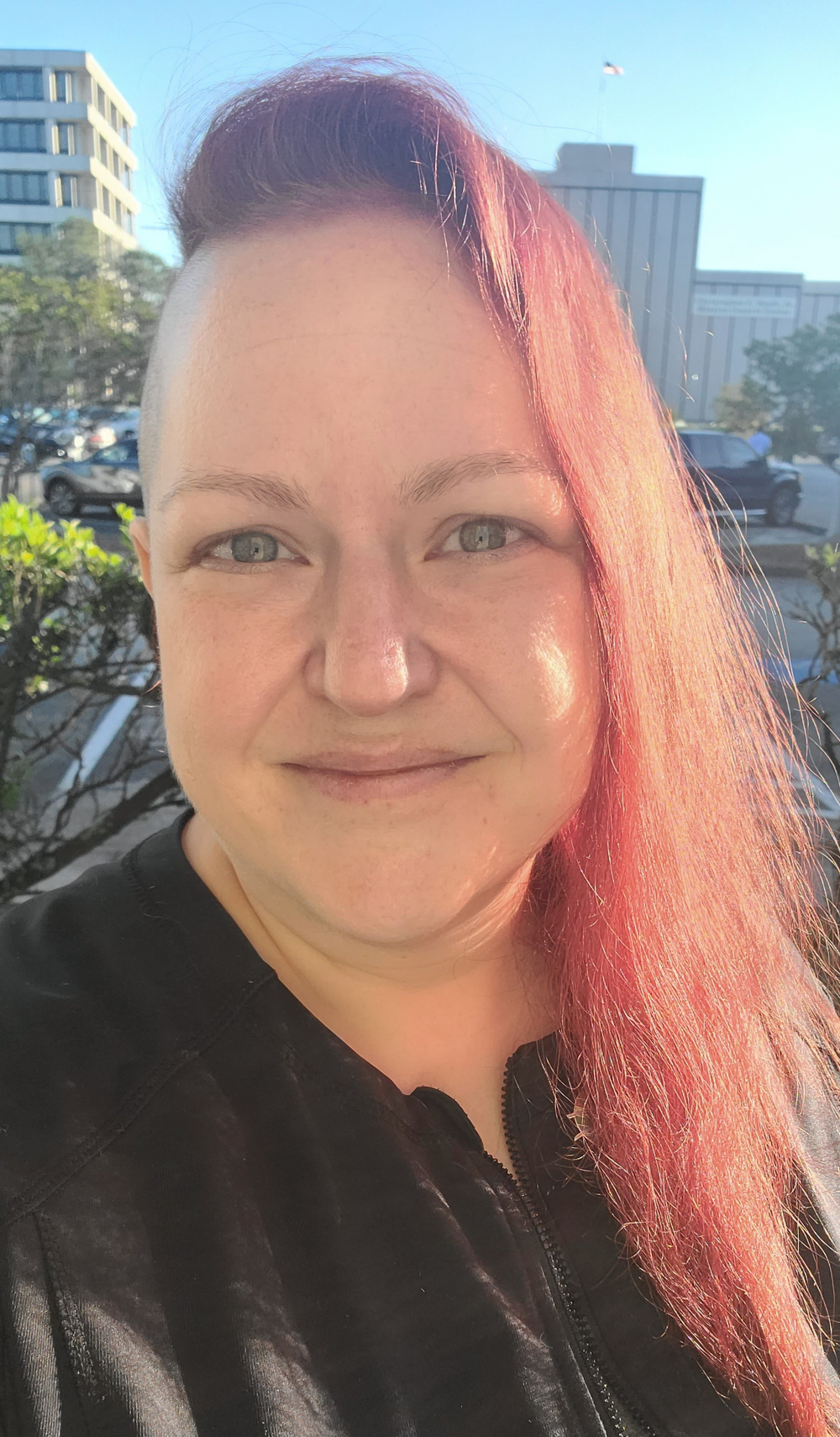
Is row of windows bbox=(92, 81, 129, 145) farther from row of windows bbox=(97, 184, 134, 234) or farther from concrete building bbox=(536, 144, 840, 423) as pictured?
concrete building bbox=(536, 144, 840, 423)

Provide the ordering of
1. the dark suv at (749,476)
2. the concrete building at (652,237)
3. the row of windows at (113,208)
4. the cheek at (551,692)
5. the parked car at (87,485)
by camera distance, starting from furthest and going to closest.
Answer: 1. the parked car at (87,485)
2. the dark suv at (749,476)
3. the row of windows at (113,208)
4. the concrete building at (652,237)
5. the cheek at (551,692)

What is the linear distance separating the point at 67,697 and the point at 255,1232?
7.28 ft

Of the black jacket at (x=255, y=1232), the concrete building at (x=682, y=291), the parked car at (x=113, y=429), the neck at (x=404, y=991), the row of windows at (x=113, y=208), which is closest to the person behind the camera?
the black jacket at (x=255, y=1232)

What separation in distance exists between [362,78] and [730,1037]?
3.83 feet

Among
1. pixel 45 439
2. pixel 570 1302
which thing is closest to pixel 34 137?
pixel 45 439

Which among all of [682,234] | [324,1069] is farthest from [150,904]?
[682,234]

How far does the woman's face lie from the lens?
817mm

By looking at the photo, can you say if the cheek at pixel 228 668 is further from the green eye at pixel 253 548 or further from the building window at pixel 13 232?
the building window at pixel 13 232

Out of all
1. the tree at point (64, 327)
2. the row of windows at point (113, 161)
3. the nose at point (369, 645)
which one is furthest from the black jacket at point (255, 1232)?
the tree at point (64, 327)

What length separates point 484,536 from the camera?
886 millimetres

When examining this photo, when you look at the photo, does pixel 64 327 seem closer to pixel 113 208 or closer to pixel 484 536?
pixel 113 208

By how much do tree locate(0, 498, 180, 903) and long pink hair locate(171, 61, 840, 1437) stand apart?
1850 mm

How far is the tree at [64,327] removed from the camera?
7.69 ft

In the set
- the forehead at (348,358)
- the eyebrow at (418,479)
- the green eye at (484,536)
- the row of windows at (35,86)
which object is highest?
the row of windows at (35,86)
